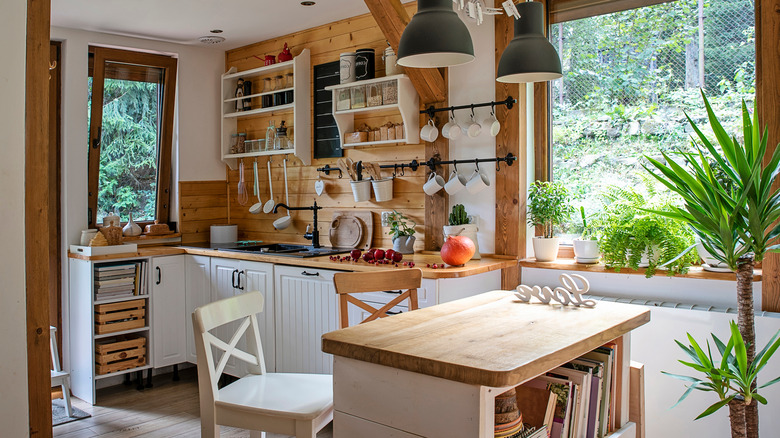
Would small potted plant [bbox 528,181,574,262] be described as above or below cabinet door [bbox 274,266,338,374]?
above

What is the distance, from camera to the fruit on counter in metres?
3.15

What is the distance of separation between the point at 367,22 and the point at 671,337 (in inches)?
100

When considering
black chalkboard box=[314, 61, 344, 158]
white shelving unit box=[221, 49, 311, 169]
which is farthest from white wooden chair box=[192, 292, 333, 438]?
white shelving unit box=[221, 49, 311, 169]

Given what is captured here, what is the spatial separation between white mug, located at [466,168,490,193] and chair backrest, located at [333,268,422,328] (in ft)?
3.18

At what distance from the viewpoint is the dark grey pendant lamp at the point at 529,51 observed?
2168 millimetres

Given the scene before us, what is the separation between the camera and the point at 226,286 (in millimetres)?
4141

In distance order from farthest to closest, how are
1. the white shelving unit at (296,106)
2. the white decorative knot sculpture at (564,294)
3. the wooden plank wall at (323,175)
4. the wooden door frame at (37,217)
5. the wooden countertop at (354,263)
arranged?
the white shelving unit at (296,106), the wooden plank wall at (323,175), the wooden countertop at (354,263), the white decorative knot sculpture at (564,294), the wooden door frame at (37,217)

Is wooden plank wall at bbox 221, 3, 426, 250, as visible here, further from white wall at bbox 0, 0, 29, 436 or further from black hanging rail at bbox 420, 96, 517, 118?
white wall at bbox 0, 0, 29, 436

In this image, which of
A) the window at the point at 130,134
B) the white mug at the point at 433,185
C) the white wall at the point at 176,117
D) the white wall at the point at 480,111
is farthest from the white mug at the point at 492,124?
the window at the point at 130,134

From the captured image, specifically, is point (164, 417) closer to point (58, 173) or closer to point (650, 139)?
point (58, 173)

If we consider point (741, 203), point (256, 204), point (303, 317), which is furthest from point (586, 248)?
point (256, 204)

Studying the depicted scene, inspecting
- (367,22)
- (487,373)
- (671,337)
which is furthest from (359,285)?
(367,22)

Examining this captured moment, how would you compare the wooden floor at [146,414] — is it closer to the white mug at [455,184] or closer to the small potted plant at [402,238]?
the small potted plant at [402,238]

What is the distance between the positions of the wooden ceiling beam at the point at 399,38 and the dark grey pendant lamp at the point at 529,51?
1.16 m
